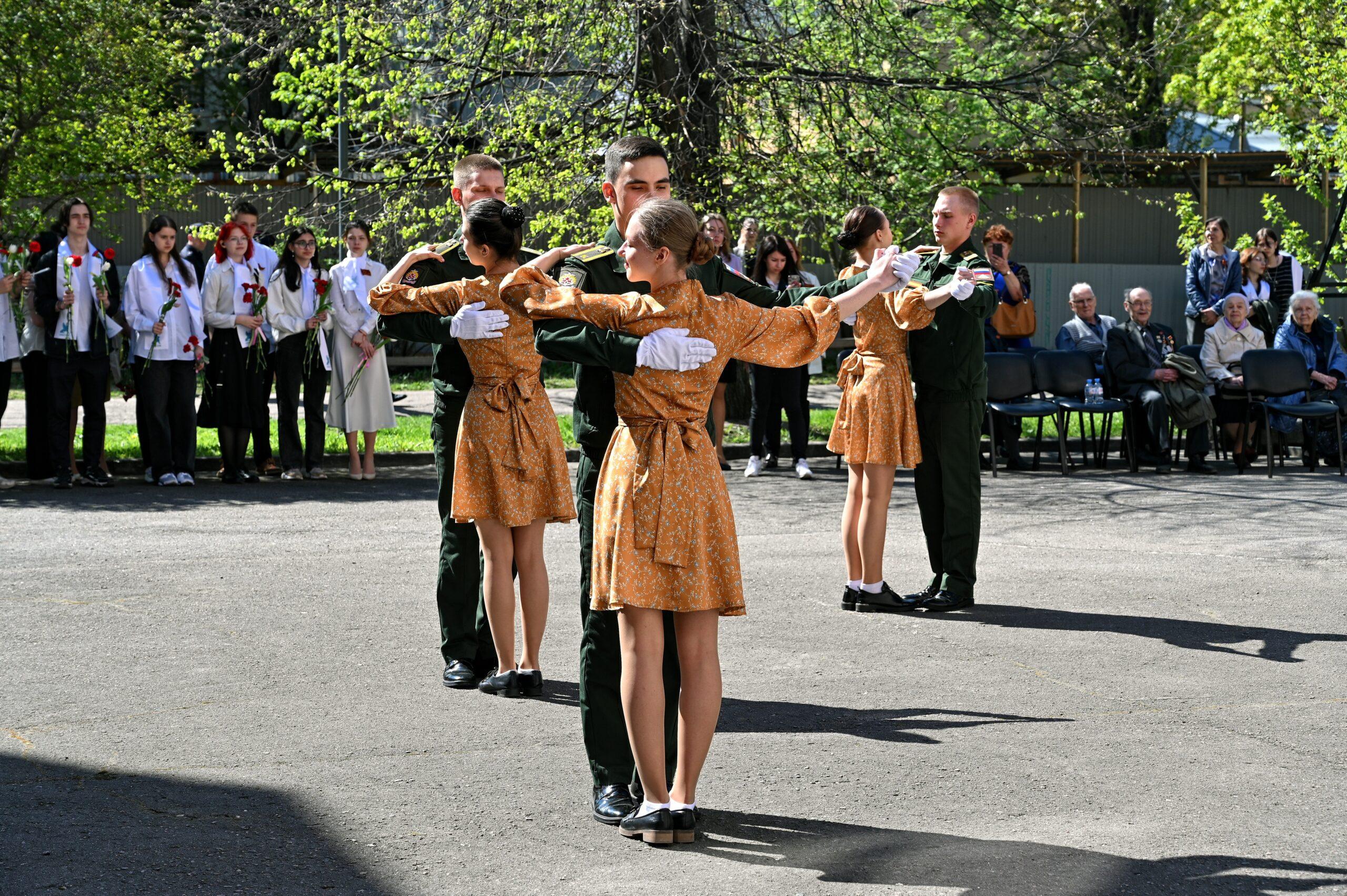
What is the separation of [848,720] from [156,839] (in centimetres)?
251

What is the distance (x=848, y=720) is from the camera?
19.2ft

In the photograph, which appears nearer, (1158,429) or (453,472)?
(453,472)

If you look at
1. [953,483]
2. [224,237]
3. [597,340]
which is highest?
[224,237]

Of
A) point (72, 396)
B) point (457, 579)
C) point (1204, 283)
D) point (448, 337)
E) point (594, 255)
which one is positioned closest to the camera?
point (594, 255)

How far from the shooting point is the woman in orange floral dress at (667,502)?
14.5 feet

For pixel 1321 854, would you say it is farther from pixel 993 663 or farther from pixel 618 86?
pixel 618 86

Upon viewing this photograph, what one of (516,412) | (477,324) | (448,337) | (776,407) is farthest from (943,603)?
(776,407)

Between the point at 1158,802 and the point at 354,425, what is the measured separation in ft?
30.6

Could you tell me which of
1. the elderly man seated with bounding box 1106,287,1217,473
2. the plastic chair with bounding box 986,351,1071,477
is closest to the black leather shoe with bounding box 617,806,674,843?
the plastic chair with bounding box 986,351,1071,477

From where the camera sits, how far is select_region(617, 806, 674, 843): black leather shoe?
4.48 m

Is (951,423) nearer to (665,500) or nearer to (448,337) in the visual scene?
(448,337)

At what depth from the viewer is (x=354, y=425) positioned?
13.1 metres

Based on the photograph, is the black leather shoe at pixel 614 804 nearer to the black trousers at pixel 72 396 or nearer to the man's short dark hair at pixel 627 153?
the man's short dark hair at pixel 627 153

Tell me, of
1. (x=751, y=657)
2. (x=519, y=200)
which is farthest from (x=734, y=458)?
(x=751, y=657)
